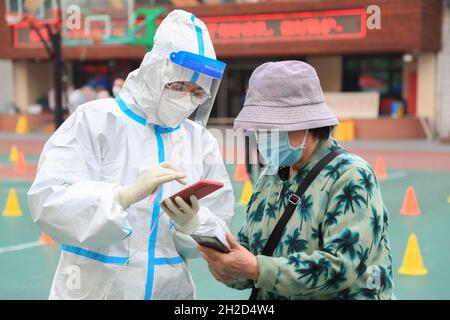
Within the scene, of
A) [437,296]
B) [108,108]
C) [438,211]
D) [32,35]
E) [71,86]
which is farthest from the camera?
[71,86]

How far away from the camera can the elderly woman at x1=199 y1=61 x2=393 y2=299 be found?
2043 mm

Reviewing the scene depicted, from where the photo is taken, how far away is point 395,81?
2308 centimetres

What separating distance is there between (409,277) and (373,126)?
630 inches

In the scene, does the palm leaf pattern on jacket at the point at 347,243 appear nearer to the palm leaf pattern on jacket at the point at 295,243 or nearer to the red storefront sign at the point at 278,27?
the palm leaf pattern on jacket at the point at 295,243

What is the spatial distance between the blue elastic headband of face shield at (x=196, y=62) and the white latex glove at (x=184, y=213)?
1.76 ft

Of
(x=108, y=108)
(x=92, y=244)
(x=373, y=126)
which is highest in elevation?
(x=108, y=108)

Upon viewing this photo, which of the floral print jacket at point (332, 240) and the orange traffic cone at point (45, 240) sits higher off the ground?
the floral print jacket at point (332, 240)

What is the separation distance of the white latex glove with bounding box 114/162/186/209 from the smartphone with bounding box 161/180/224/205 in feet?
0.17

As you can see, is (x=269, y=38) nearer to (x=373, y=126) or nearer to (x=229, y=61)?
(x=229, y=61)

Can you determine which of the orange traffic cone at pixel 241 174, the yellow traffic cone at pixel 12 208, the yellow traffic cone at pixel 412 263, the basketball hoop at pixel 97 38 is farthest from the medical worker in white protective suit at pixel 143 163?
the basketball hoop at pixel 97 38

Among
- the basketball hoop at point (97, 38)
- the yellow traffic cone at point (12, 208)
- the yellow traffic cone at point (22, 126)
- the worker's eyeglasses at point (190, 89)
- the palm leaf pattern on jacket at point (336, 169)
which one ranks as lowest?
A: the yellow traffic cone at point (22, 126)

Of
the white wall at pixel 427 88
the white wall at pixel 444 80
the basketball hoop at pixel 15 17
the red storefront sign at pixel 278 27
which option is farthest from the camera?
the white wall at pixel 427 88

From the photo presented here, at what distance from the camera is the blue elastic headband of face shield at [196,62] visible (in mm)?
2438

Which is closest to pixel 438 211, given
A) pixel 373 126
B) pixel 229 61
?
pixel 373 126
